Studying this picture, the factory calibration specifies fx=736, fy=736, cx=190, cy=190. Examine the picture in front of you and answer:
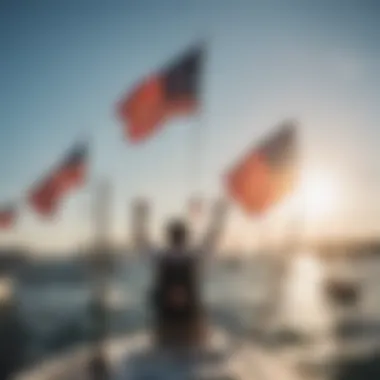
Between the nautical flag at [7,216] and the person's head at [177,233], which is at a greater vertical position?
the nautical flag at [7,216]

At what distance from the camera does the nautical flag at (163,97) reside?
5.93ft

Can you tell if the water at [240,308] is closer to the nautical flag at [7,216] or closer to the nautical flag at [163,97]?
the nautical flag at [7,216]

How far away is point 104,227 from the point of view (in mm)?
1771

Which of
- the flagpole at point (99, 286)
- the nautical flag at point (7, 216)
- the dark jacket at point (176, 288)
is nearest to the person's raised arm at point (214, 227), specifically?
the dark jacket at point (176, 288)

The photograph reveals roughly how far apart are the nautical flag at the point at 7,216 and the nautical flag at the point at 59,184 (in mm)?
48

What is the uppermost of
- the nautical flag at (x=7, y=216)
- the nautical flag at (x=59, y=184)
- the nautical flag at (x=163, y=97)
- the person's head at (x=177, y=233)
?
the nautical flag at (x=163, y=97)

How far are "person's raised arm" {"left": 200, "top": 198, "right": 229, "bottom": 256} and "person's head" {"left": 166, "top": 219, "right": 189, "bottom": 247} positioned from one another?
5cm

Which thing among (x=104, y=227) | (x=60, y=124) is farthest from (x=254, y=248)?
(x=60, y=124)

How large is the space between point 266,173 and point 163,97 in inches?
12.4

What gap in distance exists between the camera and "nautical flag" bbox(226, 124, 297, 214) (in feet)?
5.92

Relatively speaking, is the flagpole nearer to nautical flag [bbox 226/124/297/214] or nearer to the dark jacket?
the dark jacket

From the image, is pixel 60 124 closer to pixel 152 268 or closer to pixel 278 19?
pixel 152 268

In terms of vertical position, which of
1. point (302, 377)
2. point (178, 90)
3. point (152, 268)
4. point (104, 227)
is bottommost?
point (302, 377)

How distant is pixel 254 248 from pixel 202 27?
1.86ft
